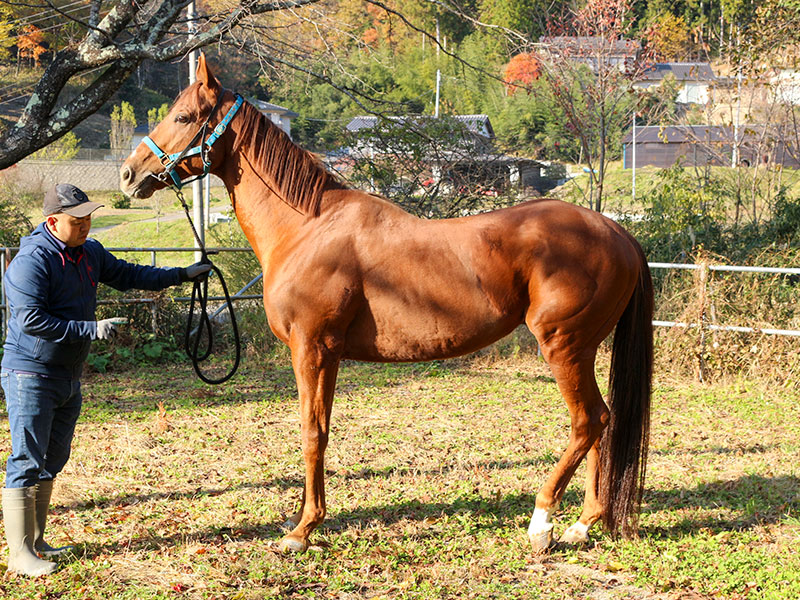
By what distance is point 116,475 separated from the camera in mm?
4809

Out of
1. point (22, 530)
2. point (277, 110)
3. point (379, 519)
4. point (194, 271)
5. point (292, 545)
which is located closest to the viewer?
point (22, 530)

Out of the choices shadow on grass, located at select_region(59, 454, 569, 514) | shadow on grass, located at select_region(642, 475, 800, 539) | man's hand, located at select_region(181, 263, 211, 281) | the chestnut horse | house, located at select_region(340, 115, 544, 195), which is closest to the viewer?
the chestnut horse

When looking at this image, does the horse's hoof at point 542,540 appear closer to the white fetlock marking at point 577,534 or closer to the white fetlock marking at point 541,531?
the white fetlock marking at point 541,531

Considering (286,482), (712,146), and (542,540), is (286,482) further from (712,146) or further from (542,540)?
(712,146)

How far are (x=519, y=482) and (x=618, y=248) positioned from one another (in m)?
1.85

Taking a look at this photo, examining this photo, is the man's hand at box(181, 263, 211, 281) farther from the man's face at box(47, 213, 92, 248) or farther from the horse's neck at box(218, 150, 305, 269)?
the man's face at box(47, 213, 92, 248)

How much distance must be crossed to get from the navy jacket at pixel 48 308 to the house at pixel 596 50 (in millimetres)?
9079

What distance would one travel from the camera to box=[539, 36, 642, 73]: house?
11078 millimetres

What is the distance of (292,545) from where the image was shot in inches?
141

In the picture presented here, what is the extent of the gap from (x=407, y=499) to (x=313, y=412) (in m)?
1.09

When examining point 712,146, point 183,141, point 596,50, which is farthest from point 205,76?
point 712,146

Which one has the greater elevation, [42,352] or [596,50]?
[596,50]

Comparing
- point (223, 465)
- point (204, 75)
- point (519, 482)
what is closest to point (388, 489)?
point (519, 482)

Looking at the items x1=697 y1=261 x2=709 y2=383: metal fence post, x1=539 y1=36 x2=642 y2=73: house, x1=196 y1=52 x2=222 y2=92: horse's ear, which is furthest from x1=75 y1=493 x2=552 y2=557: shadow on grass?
x1=539 y1=36 x2=642 y2=73: house
